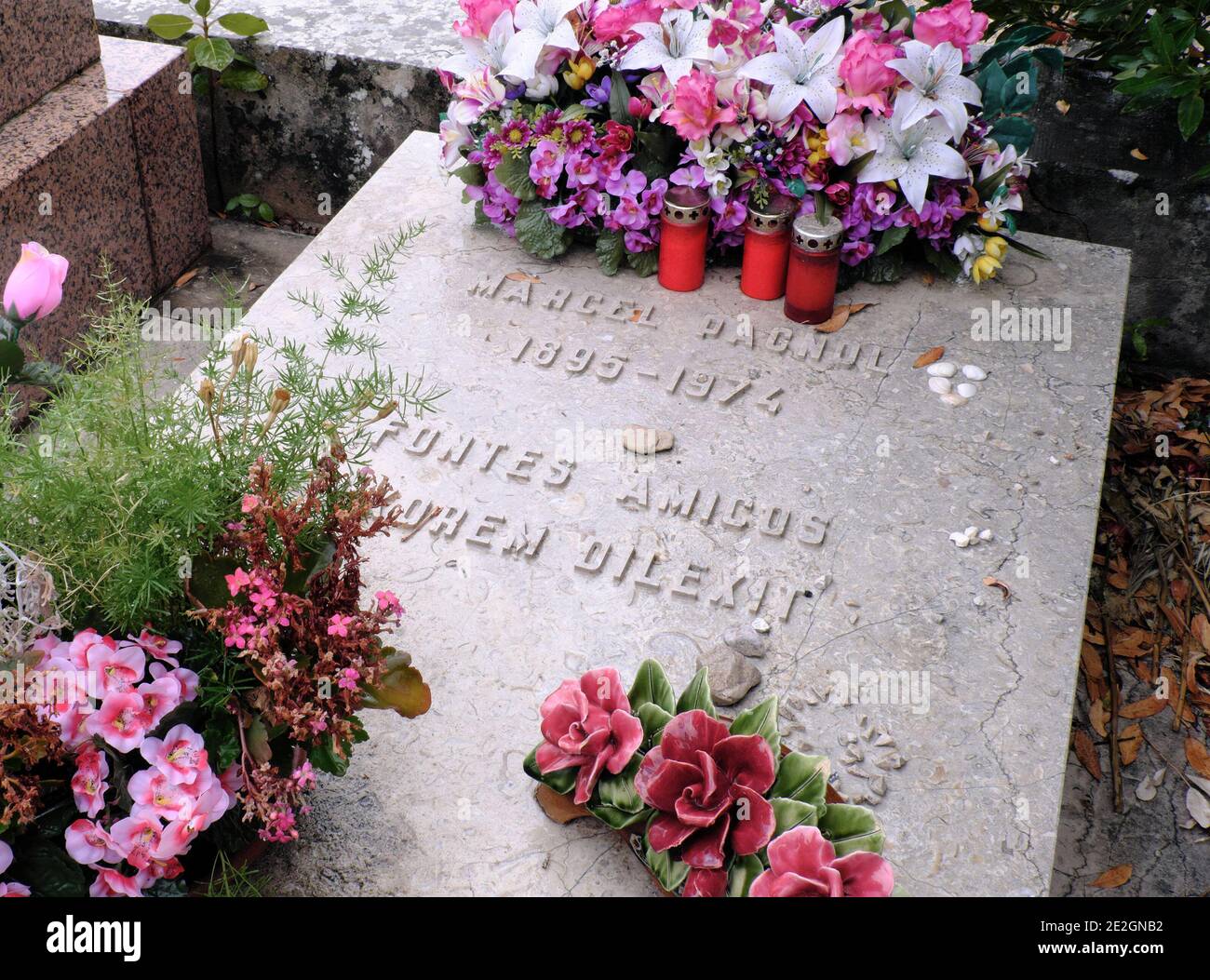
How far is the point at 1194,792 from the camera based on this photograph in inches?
111

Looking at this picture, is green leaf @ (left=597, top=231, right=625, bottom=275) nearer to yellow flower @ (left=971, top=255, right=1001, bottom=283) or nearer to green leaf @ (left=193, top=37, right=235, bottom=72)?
yellow flower @ (left=971, top=255, right=1001, bottom=283)

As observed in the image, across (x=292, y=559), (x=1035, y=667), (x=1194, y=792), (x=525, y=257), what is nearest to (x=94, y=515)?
(x=292, y=559)

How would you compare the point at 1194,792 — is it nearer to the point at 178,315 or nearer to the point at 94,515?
the point at 94,515

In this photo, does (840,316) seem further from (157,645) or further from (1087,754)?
(157,645)

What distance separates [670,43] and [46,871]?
89.9 inches

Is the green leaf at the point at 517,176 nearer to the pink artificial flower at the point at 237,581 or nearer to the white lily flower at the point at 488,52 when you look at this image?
the white lily flower at the point at 488,52

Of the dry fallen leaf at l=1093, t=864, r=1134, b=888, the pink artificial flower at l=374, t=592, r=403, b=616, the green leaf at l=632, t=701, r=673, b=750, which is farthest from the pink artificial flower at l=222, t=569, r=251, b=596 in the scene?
the dry fallen leaf at l=1093, t=864, r=1134, b=888

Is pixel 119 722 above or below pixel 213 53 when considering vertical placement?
above

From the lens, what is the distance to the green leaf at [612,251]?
304cm

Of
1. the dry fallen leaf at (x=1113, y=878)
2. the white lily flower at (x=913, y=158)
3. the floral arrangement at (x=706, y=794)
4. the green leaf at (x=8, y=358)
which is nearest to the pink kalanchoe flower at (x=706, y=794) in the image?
the floral arrangement at (x=706, y=794)

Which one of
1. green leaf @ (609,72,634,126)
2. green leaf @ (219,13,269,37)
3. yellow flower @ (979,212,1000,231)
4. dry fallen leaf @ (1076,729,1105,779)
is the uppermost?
green leaf @ (609,72,634,126)

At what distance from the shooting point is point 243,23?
412cm

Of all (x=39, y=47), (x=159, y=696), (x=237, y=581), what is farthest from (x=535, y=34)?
(x=159, y=696)

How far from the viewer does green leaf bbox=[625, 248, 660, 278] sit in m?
3.04
